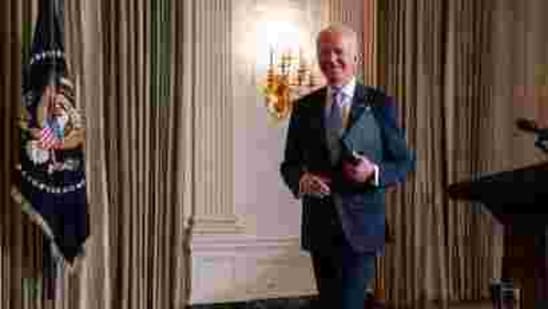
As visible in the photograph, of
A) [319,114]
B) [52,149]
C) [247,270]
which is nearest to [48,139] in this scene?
[52,149]

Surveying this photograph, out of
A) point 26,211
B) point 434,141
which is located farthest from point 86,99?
point 434,141

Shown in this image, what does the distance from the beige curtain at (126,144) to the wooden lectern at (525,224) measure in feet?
11.6

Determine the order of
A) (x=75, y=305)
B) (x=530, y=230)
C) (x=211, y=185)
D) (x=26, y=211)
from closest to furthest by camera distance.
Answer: (x=530, y=230)
(x=26, y=211)
(x=75, y=305)
(x=211, y=185)

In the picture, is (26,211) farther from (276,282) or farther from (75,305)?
(276,282)

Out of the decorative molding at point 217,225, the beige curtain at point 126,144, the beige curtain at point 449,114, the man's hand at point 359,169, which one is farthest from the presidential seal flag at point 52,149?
the beige curtain at point 449,114

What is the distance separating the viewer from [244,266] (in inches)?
207

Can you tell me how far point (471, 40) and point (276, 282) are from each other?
7.37ft

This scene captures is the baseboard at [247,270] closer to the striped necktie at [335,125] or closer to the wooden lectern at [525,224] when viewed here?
the striped necktie at [335,125]

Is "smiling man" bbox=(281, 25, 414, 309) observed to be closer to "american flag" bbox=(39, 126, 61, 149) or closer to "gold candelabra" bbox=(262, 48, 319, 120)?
"american flag" bbox=(39, 126, 61, 149)

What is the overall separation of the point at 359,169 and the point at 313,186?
0.14 metres

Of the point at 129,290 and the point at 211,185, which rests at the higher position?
the point at 211,185

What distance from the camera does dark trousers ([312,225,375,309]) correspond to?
2.29 m

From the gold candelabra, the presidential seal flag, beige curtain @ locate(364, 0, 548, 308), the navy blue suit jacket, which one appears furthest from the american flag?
beige curtain @ locate(364, 0, 548, 308)

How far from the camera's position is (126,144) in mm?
4684
